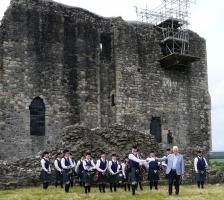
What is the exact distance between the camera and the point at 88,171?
20.5m

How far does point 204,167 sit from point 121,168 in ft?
13.1

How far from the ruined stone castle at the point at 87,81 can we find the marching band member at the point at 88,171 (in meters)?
9.82

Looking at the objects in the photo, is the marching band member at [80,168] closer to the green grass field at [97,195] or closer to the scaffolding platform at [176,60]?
the green grass field at [97,195]

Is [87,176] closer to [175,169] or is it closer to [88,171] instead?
[88,171]

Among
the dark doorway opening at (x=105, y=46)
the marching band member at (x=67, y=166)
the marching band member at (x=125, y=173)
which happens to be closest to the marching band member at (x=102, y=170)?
the marching band member at (x=125, y=173)

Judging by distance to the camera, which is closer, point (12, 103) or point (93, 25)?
point (12, 103)

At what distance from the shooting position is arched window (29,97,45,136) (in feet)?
101

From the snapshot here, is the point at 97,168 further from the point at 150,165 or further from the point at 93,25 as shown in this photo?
the point at 93,25

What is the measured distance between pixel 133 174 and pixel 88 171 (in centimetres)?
203

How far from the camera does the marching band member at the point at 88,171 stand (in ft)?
65.0

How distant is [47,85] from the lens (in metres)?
31.6

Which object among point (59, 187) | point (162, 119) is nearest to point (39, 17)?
point (162, 119)

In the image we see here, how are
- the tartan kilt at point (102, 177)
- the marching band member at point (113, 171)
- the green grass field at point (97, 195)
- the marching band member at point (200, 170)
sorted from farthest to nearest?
the marching band member at point (200, 170)
the marching band member at point (113, 171)
the tartan kilt at point (102, 177)
the green grass field at point (97, 195)

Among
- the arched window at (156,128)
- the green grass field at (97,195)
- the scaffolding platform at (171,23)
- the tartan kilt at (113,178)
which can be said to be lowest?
the green grass field at (97,195)
